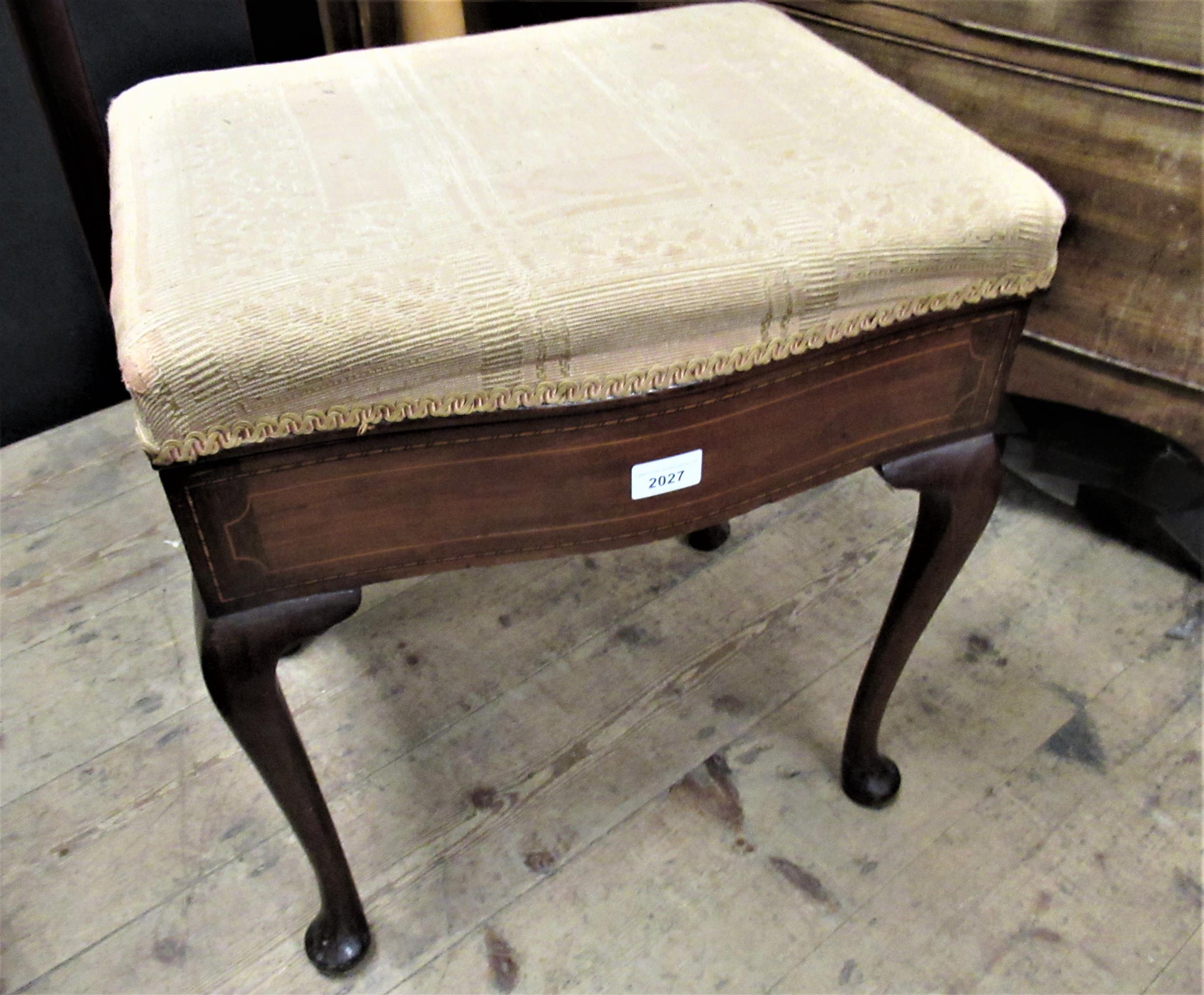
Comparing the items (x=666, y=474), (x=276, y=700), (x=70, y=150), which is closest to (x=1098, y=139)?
(x=666, y=474)

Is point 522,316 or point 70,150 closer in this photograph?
point 522,316

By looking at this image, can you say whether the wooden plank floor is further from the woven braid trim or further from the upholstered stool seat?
the woven braid trim

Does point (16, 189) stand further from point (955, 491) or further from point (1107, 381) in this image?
point (1107, 381)

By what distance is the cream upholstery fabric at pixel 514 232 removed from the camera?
0.48 m

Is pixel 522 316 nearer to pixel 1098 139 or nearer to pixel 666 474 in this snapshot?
pixel 666 474

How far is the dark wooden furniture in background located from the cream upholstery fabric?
0.90 ft

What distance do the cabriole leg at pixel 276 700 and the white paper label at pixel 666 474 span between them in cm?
17

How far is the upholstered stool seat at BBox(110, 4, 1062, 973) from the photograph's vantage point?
49 centimetres

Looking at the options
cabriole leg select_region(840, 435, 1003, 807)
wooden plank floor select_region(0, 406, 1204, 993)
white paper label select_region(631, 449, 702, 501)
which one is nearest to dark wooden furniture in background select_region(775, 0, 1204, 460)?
wooden plank floor select_region(0, 406, 1204, 993)

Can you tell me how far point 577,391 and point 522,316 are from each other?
50 mm

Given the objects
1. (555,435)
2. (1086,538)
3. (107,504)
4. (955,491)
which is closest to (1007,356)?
(955,491)

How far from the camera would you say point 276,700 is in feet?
1.98

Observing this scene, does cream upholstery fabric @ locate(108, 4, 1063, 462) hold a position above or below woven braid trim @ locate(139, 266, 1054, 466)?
above

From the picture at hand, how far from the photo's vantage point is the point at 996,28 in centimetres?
90
